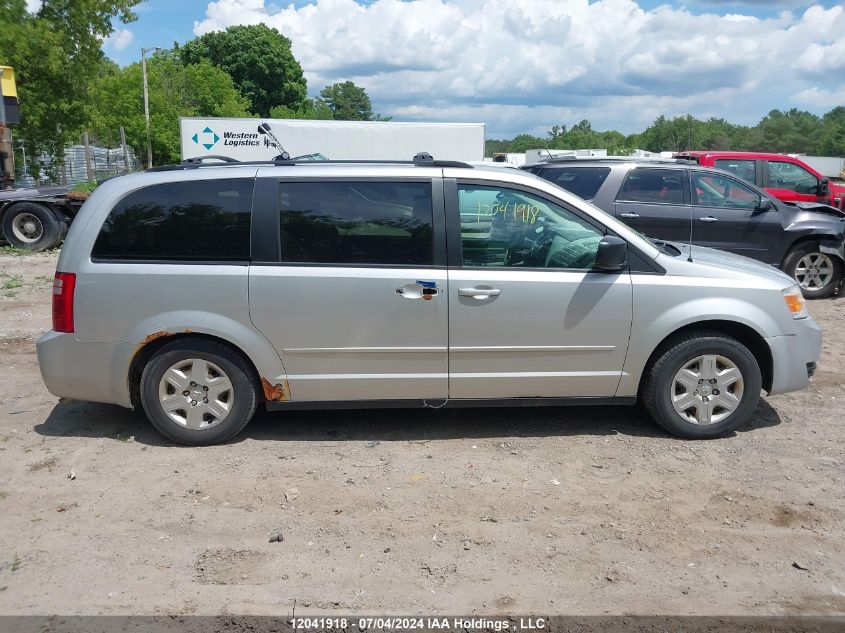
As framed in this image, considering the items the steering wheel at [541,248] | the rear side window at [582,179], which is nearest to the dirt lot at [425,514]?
the steering wheel at [541,248]

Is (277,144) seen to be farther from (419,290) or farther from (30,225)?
(30,225)

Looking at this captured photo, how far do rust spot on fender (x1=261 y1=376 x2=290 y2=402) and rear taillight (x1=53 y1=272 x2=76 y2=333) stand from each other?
4.21ft

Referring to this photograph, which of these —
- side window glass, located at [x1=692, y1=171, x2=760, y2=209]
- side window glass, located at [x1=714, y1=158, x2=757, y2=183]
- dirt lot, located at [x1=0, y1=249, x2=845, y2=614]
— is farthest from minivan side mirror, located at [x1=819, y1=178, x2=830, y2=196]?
dirt lot, located at [x1=0, y1=249, x2=845, y2=614]

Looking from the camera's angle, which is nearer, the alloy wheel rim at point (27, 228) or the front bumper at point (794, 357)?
the front bumper at point (794, 357)

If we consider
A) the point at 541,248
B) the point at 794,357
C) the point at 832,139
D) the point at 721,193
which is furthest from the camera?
the point at 832,139

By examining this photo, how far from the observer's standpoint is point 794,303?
5211 mm

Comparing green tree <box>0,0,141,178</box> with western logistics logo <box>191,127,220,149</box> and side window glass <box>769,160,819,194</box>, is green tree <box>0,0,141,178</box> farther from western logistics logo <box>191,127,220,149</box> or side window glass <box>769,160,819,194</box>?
side window glass <box>769,160,819,194</box>

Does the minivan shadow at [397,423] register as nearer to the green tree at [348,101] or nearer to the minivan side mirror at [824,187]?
the minivan side mirror at [824,187]

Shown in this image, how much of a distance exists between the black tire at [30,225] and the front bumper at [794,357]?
14.0 metres

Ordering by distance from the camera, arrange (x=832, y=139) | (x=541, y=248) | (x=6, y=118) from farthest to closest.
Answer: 1. (x=832, y=139)
2. (x=6, y=118)
3. (x=541, y=248)

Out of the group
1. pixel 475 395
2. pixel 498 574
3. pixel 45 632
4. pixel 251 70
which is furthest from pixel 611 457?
pixel 251 70

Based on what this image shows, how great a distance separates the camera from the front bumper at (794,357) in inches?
202

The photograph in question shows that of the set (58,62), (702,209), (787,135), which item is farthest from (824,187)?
(787,135)

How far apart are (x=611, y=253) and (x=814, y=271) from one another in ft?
22.5
